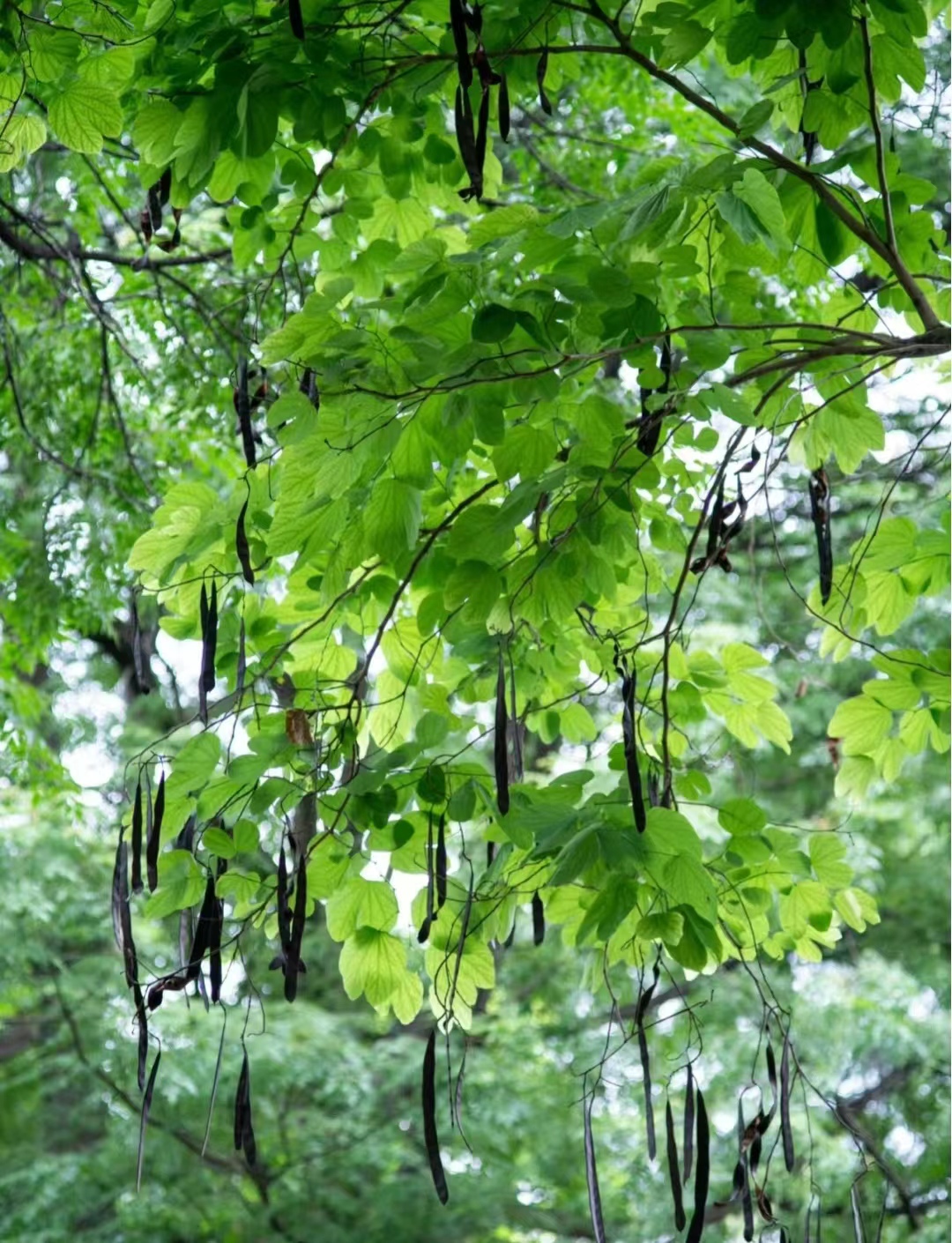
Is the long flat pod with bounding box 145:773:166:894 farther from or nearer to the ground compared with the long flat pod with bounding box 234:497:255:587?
nearer to the ground

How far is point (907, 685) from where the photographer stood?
61.6 inches

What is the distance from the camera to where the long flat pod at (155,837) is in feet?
4.13

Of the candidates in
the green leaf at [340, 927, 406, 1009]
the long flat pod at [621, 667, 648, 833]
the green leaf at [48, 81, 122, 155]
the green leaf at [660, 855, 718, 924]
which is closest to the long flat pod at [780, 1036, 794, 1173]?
the green leaf at [660, 855, 718, 924]

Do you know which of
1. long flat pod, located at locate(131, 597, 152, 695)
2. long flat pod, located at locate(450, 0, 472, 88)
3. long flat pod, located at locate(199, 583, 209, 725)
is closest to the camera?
long flat pod, located at locate(450, 0, 472, 88)

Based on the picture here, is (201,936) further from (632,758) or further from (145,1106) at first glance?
(632,758)

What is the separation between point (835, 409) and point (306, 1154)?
178 inches

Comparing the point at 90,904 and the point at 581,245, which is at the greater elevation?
the point at 90,904

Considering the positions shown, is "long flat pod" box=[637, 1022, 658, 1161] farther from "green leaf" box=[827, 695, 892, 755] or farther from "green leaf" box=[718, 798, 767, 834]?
"green leaf" box=[827, 695, 892, 755]

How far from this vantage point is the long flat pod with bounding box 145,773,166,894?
126 centimetres

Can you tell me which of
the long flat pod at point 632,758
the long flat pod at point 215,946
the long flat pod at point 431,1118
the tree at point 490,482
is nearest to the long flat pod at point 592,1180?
the tree at point 490,482

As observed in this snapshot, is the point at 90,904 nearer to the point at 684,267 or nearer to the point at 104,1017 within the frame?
the point at 104,1017

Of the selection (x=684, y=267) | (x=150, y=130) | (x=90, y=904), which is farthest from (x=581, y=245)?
(x=90, y=904)

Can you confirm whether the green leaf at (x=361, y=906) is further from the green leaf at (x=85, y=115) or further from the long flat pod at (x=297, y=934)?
the green leaf at (x=85, y=115)

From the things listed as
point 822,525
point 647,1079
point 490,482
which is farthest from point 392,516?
point 647,1079
